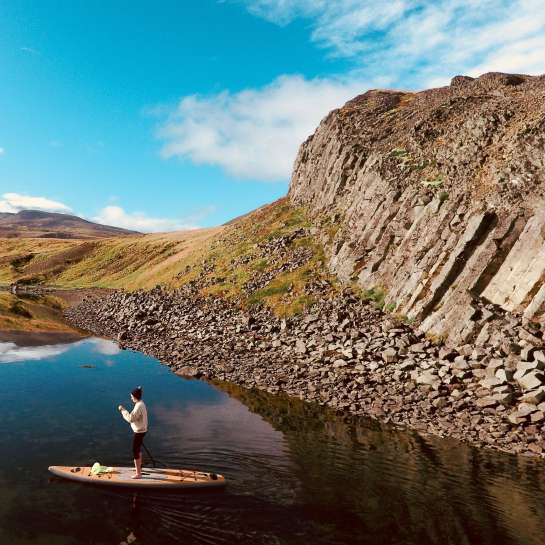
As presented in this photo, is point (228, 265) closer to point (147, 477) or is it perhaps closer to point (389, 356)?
point (389, 356)

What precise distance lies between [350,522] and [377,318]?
24844 mm

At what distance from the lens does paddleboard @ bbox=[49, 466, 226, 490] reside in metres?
17.9

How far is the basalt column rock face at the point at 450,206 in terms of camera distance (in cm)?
3294

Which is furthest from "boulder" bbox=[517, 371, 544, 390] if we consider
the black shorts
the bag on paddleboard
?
the bag on paddleboard

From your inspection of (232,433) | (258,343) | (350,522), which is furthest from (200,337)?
(350,522)

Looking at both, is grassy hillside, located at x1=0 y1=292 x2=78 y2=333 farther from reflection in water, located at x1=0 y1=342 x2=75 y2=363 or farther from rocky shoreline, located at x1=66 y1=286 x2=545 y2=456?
rocky shoreline, located at x1=66 y1=286 x2=545 y2=456

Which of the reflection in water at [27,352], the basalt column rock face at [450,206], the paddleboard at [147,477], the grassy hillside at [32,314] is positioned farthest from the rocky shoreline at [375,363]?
the grassy hillside at [32,314]

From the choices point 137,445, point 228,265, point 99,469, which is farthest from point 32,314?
point 137,445

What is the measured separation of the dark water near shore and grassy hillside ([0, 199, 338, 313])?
21815 mm

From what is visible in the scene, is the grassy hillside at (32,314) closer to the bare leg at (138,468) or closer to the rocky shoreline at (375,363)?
the rocky shoreline at (375,363)

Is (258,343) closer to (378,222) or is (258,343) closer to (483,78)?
(378,222)

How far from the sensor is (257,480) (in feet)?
62.8

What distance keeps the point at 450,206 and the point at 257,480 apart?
31843 mm

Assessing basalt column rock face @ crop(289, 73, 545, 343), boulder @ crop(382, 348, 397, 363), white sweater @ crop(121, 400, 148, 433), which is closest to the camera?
white sweater @ crop(121, 400, 148, 433)
